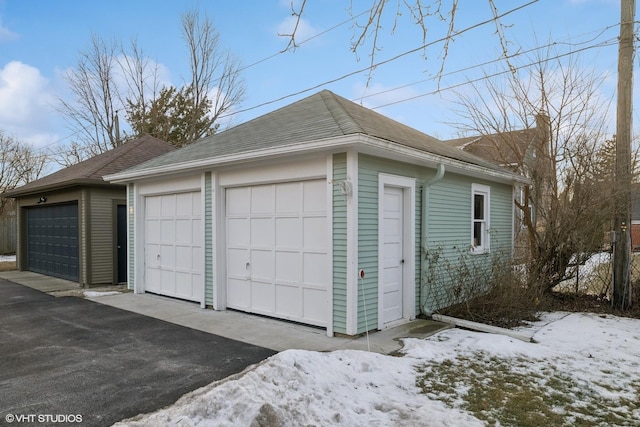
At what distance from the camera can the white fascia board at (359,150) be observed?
5336 mm

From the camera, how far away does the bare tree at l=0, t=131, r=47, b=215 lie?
2266 centimetres

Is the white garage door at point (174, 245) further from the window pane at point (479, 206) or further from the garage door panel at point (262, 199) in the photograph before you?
the window pane at point (479, 206)

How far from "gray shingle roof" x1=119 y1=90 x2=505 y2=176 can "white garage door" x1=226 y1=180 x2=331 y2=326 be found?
723 mm

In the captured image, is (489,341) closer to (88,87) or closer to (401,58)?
(401,58)

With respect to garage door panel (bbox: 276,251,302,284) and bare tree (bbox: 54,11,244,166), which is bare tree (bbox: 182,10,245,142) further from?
garage door panel (bbox: 276,251,302,284)

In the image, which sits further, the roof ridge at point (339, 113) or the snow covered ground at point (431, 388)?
the roof ridge at point (339, 113)

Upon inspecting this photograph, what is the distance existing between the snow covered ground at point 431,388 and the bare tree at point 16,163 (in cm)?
Answer: 2421

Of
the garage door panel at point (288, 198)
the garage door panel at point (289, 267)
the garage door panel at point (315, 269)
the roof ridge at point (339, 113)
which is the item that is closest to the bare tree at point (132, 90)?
the roof ridge at point (339, 113)

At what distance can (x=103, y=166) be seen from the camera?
37.2 feet

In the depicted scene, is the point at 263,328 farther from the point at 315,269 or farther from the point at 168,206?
the point at 168,206

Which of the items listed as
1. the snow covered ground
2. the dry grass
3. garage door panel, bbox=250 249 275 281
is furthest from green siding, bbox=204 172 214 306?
the dry grass

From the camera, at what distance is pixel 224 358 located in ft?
16.2

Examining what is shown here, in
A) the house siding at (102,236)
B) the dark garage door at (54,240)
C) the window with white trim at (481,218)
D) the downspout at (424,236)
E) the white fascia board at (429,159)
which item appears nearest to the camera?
the white fascia board at (429,159)

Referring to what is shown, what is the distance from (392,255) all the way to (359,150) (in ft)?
6.08
